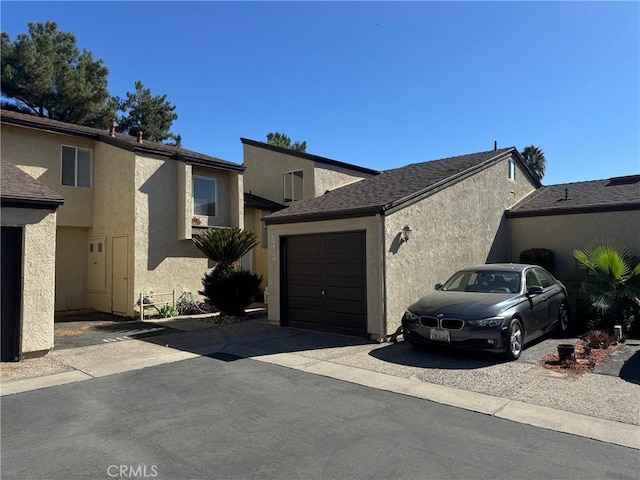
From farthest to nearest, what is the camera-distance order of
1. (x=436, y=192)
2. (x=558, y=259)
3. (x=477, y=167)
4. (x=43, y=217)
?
(x=558, y=259), (x=477, y=167), (x=436, y=192), (x=43, y=217)

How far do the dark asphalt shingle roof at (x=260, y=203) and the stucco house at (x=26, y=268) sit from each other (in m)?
9.58

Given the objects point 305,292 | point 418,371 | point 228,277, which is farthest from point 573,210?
point 228,277

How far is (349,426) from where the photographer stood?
4691 mm

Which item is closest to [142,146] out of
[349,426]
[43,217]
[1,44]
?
[43,217]

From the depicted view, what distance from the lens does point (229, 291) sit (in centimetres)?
1254

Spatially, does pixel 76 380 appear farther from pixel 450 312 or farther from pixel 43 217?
pixel 450 312

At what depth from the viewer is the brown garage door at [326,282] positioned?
9.82 meters

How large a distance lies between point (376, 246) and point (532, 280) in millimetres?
3309

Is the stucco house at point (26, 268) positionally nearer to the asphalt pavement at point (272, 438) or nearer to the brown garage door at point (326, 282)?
the asphalt pavement at point (272, 438)

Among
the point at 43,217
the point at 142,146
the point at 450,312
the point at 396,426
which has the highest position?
the point at 142,146

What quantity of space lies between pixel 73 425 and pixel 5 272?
13.8 feet

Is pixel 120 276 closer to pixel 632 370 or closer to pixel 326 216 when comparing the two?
pixel 326 216

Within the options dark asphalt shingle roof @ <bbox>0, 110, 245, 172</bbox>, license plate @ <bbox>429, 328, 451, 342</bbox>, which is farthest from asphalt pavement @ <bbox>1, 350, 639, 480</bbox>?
dark asphalt shingle roof @ <bbox>0, 110, 245, 172</bbox>

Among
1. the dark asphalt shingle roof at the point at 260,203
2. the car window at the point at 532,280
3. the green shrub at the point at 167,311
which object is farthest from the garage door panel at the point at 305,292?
the dark asphalt shingle roof at the point at 260,203
